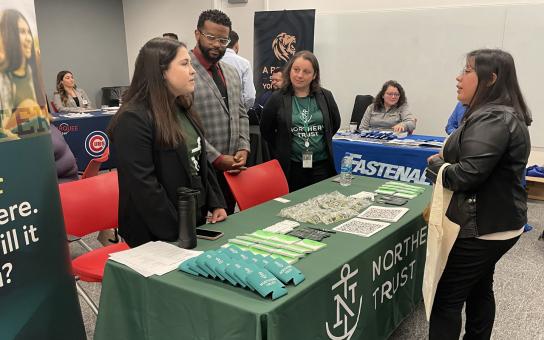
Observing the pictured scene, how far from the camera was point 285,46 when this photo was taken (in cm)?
580

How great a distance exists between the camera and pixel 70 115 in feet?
17.5

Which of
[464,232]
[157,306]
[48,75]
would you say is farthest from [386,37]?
[48,75]

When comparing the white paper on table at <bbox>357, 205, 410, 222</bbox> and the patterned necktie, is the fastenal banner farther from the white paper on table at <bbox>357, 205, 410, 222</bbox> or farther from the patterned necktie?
the white paper on table at <bbox>357, 205, 410, 222</bbox>

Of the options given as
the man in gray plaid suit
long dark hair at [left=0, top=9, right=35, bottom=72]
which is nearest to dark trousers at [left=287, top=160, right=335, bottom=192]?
the man in gray plaid suit

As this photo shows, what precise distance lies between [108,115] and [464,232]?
4726 mm

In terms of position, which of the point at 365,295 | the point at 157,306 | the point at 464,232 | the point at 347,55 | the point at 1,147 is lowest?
the point at 365,295

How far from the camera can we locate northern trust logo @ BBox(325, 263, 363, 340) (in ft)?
4.93

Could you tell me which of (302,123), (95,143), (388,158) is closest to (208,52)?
(302,123)

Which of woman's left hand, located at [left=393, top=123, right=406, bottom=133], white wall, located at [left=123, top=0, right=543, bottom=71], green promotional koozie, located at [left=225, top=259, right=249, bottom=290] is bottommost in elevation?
green promotional koozie, located at [left=225, top=259, right=249, bottom=290]

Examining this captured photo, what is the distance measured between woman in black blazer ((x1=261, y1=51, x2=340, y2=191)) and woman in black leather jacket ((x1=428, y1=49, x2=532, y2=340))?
112 cm

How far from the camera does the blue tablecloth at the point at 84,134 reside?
16.6 ft

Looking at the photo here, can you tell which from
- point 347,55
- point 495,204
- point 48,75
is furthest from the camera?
point 48,75

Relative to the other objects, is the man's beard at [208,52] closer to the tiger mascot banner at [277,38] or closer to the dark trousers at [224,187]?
the dark trousers at [224,187]

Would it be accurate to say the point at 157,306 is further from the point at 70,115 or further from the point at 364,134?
the point at 70,115
